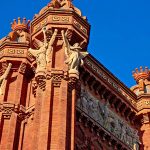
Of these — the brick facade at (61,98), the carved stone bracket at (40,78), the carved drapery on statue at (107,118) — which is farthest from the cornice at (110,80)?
the carved stone bracket at (40,78)

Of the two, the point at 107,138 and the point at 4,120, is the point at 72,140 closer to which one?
the point at 4,120

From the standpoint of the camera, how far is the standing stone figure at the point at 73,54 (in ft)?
49.3

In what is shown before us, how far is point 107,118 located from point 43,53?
14.7ft

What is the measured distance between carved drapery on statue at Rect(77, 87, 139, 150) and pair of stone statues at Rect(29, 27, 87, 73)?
2327 mm

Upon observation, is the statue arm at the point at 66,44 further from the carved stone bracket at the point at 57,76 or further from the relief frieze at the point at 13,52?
the relief frieze at the point at 13,52

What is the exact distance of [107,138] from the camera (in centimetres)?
1794

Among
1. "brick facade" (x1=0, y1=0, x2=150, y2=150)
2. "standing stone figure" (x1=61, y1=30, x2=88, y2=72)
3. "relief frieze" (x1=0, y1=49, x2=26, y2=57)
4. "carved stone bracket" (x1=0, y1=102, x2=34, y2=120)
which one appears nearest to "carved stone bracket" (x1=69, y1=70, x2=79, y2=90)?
"brick facade" (x1=0, y1=0, x2=150, y2=150)

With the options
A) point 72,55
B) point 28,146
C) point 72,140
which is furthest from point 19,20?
point 72,140

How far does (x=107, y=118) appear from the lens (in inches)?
727

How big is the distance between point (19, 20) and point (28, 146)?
731 cm

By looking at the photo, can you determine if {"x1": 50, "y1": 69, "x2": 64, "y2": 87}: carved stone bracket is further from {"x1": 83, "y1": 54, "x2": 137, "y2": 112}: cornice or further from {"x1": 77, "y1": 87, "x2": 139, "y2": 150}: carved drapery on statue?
{"x1": 83, "y1": 54, "x2": 137, "y2": 112}: cornice

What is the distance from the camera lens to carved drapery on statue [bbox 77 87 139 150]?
17.5 m

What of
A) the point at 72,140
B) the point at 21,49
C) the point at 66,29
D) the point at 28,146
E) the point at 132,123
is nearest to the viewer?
the point at 72,140

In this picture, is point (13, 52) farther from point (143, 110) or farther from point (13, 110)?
point (143, 110)
